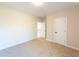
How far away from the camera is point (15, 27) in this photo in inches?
131

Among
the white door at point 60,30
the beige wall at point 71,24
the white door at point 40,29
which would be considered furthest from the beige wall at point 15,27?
the white door at point 60,30

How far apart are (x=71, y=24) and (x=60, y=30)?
536mm

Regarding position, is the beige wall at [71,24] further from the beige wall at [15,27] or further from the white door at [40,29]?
the beige wall at [15,27]

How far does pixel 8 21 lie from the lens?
11.2 ft

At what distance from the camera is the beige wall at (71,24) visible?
3510 millimetres

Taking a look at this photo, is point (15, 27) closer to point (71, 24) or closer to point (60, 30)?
point (60, 30)

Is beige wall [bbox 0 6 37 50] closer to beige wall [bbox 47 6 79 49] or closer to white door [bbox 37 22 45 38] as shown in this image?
white door [bbox 37 22 45 38]

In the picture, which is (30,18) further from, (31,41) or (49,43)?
(49,43)

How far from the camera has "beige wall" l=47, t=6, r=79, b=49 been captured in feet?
11.5

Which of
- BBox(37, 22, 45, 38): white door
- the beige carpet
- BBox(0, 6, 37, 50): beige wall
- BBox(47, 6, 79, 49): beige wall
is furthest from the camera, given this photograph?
BBox(47, 6, 79, 49): beige wall

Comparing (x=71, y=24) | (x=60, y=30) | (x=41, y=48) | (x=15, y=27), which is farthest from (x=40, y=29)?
(x=71, y=24)

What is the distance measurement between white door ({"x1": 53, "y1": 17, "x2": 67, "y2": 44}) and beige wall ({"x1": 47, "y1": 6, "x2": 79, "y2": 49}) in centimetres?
15

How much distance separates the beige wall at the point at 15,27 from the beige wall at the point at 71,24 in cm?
66

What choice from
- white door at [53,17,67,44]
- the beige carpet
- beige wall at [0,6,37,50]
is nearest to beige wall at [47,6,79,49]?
white door at [53,17,67,44]
